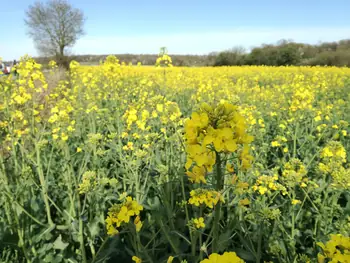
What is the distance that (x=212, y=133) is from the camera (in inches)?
38.3

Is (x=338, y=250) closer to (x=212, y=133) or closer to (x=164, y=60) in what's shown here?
(x=212, y=133)

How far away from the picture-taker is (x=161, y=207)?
2.51 metres

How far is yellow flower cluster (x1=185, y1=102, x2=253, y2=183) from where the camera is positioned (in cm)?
97

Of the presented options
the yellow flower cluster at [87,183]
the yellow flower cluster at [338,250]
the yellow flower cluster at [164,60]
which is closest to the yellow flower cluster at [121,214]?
the yellow flower cluster at [87,183]

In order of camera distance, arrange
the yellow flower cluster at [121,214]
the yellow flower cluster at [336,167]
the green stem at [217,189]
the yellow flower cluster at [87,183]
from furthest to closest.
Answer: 1. the yellow flower cluster at [336,167]
2. the yellow flower cluster at [87,183]
3. the yellow flower cluster at [121,214]
4. the green stem at [217,189]

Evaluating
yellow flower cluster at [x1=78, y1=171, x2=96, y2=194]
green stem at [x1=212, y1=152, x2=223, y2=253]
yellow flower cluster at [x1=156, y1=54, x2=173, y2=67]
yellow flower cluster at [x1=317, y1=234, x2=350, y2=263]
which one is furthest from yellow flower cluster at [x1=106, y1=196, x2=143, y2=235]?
yellow flower cluster at [x1=156, y1=54, x2=173, y2=67]

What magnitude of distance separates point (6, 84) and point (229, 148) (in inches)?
96.6

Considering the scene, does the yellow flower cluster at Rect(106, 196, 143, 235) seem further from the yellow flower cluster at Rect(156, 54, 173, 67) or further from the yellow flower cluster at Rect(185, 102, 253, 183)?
the yellow flower cluster at Rect(156, 54, 173, 67)

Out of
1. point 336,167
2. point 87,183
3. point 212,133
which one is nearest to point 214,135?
point 212,133

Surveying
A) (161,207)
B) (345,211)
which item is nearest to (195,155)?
(161,207)

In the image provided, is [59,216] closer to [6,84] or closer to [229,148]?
[6,84]

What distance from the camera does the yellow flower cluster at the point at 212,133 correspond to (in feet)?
3.17

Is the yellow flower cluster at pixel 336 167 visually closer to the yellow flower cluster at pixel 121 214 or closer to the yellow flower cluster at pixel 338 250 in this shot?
the yellow flower cluster at pixel 338 250

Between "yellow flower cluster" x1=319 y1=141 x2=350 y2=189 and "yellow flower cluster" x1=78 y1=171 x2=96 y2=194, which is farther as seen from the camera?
"yellow flower cluster" x1=319 y1=141 x2=350 y2=189
